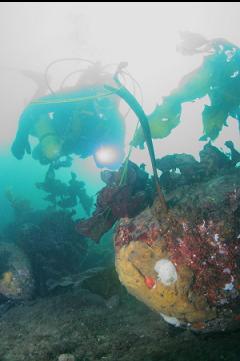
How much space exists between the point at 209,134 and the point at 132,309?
312 centimetres

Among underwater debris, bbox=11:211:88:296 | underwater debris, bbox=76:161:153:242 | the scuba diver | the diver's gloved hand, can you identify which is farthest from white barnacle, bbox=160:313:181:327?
the diver's gloved hand

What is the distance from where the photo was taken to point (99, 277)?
4.98 m

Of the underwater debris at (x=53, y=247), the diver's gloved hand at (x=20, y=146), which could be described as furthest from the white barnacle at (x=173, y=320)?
the diver's gloved hand at (x=20, y=146)

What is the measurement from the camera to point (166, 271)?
3068 mm

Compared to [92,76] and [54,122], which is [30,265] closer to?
[54,122]

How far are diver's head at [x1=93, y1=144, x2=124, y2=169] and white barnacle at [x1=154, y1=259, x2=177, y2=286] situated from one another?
382cm

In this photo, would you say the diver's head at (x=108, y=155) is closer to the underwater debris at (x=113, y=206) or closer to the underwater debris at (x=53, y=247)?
the underwater debris at (x=53, y=247)

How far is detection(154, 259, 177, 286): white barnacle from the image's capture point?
304cm

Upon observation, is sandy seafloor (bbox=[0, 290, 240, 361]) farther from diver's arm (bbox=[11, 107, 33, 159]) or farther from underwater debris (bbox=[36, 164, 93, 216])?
underwater debris (bbox=[36, 164, 93, 216])

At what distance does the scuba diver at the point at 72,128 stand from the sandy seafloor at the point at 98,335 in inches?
118

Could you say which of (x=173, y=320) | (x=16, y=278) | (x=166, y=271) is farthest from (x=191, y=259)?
(x=16, y=278)

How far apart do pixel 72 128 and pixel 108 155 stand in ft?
3.53

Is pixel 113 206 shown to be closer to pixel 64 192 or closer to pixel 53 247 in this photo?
pixel 53 247

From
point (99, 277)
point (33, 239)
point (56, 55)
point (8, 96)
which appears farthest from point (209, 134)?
point (8, 96)
